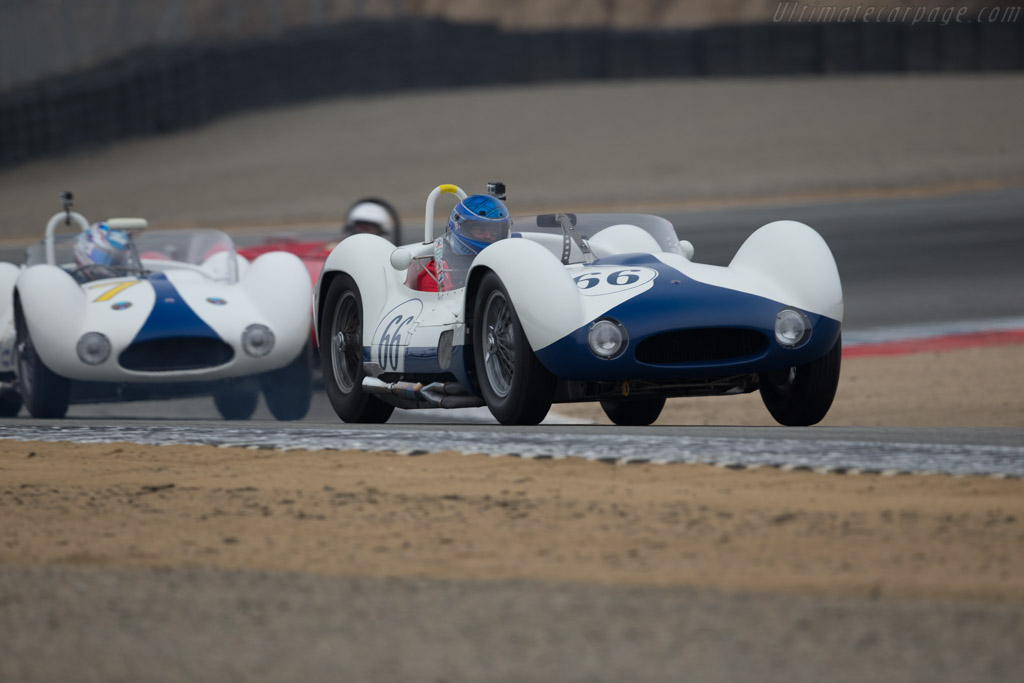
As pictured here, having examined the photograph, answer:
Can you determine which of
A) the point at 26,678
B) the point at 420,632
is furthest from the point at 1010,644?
the point at 26,678

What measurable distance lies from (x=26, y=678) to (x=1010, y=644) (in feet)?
6.34

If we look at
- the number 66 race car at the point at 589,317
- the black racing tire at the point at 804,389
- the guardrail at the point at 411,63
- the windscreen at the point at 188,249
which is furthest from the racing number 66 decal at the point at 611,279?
the guardrail at the point at 411,63

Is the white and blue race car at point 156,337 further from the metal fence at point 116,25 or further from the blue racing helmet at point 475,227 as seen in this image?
the metal fence at point 116,25

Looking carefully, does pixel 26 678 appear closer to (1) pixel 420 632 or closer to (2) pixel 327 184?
(1) pixel 420 632

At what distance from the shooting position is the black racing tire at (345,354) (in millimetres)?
7648

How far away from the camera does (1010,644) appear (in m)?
2.98

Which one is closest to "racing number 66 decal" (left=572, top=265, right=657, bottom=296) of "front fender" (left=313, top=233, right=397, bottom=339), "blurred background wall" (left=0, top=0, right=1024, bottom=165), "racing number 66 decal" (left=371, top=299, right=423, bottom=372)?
"racing number 66 decal" (left=371, top=299, right=423, bottom=372)

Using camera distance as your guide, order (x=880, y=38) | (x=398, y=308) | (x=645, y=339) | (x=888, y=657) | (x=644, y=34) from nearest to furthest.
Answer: (x=888, y=657)
(x=645, y=339)
(x=398, y=308)
(x=880, y=38)
(x=644, y=34)

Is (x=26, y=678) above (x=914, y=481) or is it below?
below

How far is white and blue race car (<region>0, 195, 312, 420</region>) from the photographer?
896 centimetres

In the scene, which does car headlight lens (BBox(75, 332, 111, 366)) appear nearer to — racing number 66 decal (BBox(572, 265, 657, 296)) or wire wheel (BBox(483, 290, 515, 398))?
wire wheel (BBox(483, 290, 515, 398))

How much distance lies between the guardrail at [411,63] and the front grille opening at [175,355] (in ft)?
57.2

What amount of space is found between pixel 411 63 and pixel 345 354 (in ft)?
84.1

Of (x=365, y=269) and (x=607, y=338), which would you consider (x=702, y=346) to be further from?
(x=365, y=269)
